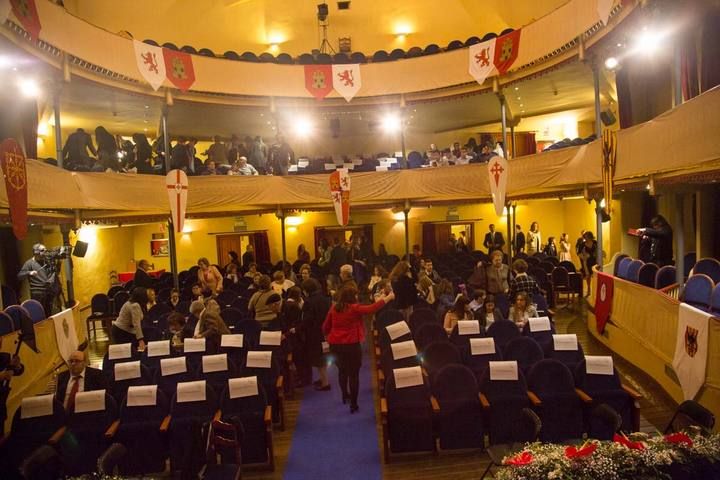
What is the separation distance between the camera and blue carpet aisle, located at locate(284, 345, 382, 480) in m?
5.65

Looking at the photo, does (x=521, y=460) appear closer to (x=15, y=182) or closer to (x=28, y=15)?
(x=15, y=182)

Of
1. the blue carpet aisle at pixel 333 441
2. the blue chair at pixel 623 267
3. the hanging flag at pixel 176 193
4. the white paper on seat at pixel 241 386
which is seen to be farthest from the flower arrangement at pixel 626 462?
the hanging flag at pixel 176 193

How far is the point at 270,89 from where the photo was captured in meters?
15.3

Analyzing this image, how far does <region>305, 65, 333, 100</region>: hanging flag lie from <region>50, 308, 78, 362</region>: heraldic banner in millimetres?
8998

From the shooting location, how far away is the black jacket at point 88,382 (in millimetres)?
5988

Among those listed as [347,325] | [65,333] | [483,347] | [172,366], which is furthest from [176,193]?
[483,347]

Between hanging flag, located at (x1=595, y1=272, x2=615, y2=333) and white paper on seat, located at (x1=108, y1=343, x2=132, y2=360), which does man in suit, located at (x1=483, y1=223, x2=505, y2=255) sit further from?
white paper on seat, located at (x1=108, y1=343, x2=132, y2=360)

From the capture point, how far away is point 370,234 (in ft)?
68.9

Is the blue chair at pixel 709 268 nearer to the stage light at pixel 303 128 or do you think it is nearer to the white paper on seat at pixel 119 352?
Answer: the white paper on seat at pixel 119 352

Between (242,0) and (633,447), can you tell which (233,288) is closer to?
(633,447)

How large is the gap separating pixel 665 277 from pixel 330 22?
16001 mm

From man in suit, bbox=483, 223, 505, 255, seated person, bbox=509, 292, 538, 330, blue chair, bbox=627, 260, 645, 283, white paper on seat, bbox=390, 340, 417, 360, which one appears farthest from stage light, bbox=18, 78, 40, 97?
man in suit, bbox=483, 223, 505, 255

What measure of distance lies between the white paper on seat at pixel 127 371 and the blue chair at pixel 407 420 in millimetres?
3075

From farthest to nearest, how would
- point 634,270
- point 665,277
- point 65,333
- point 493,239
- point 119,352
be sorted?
point 493,239
point 634,270
point 65,333
point 665,277
point 119,352
